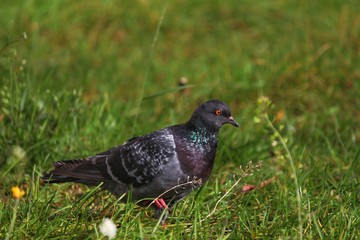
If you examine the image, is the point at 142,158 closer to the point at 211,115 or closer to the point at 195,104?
the point at 211,115

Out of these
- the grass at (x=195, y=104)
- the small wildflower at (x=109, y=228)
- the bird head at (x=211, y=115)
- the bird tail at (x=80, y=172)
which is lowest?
the grass at (x=195, y=104)

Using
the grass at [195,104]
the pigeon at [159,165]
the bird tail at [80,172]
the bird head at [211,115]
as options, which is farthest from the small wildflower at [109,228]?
the bird head at [211,115]

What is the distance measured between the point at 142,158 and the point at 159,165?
0.17 m

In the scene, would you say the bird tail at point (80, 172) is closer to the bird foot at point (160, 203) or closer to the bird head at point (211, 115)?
the bird foot at point (160, 203)

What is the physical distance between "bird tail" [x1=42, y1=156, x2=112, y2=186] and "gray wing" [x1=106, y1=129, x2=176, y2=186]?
61 mm

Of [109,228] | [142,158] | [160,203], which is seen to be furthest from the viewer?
[142,158]

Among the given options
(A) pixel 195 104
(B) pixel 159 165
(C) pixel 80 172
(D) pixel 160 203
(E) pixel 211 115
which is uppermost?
(E) pixel 211 115

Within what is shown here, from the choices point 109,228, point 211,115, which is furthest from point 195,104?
point 109,228

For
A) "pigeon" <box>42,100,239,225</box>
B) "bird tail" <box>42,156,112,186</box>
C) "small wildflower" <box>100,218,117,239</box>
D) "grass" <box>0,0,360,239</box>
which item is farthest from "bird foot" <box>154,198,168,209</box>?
"small wildflower" <box>100,218,117,239</box>

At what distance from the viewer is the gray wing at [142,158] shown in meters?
4.93

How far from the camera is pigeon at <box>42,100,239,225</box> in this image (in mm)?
4875

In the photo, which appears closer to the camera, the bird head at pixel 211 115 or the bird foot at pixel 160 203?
the bird foot at pixel 160 203

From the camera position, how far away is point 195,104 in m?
7.79

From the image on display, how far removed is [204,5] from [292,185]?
4979 mm
